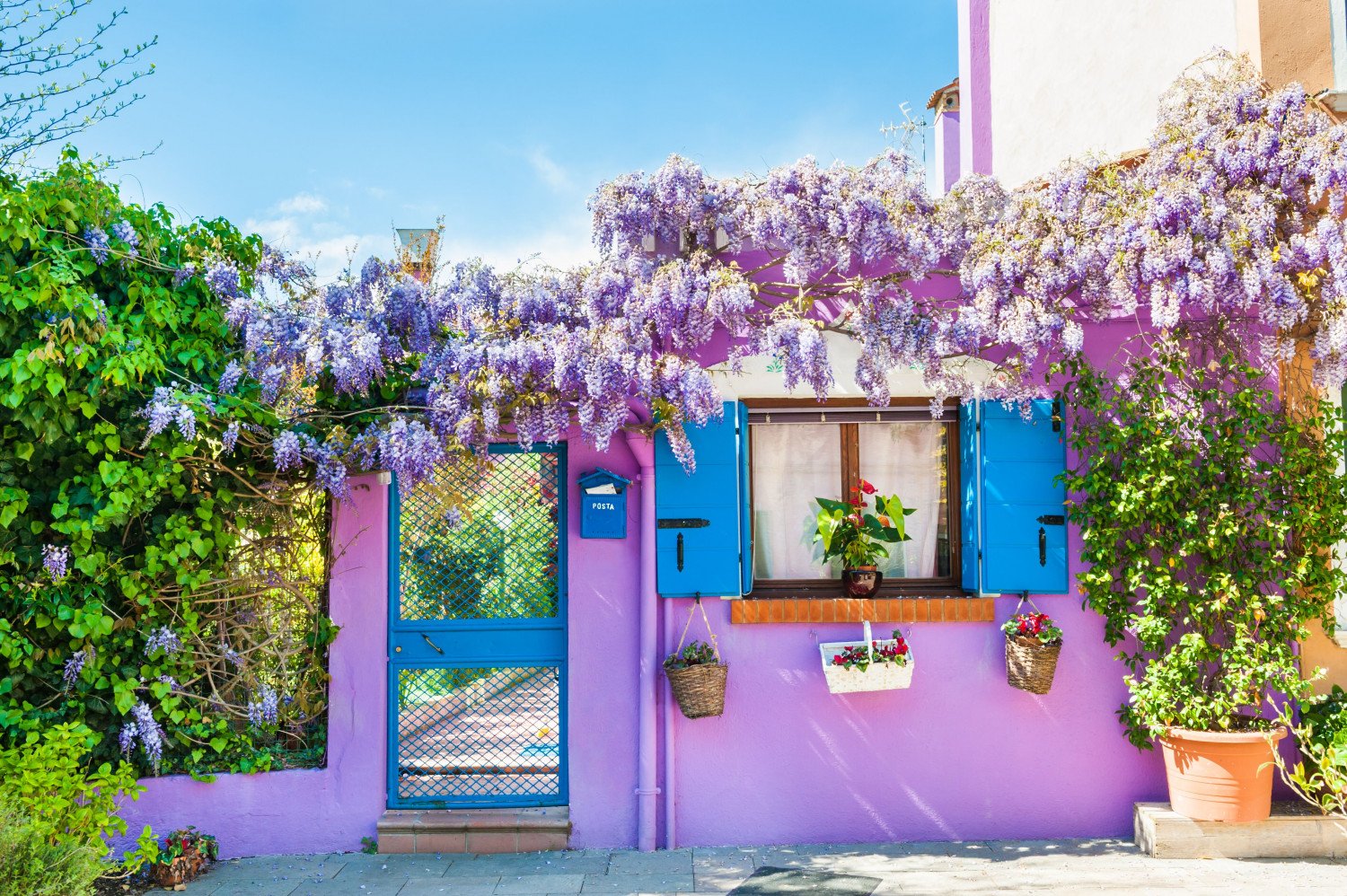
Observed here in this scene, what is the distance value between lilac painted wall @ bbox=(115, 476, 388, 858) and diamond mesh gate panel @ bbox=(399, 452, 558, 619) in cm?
16

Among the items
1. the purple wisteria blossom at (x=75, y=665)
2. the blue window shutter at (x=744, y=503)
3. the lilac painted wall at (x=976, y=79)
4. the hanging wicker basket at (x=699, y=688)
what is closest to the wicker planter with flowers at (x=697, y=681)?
the hanging wicker basket at (x=699, y=688)

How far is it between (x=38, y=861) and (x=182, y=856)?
1030 millimetres

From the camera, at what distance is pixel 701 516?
4504mm

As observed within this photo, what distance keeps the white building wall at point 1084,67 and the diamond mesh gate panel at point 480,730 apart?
171 inches

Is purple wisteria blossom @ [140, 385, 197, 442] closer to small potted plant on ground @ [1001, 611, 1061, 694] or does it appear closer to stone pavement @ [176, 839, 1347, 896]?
stone pavement @ [176, 839, 1347, 896]

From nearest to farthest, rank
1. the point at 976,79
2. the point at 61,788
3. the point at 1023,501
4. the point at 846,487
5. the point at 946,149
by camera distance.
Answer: the point at 61,788, the point at 1023,501, the point at 846,487, the point at 976,79, the point at 946,149

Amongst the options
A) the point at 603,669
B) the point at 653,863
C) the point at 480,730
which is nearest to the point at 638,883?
the point at 653,863

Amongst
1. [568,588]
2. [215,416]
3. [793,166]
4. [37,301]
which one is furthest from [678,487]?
[37,301]

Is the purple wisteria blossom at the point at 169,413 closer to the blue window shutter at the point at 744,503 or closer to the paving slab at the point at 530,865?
the paving slab at the point at 530,865

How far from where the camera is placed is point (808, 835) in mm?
4512

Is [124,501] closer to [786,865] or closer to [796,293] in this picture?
[796,293]

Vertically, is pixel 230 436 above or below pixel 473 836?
above

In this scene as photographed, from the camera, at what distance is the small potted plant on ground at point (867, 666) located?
14.2 ft

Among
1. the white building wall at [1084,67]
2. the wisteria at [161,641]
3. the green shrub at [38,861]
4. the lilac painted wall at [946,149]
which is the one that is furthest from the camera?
the lilac painted wall at [946,149]
